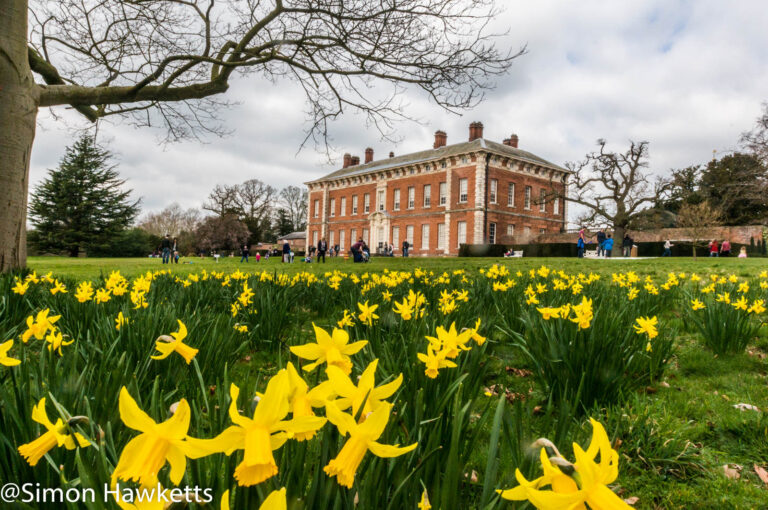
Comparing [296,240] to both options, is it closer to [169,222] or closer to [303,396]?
[169,222]

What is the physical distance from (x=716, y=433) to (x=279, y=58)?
8.50 m

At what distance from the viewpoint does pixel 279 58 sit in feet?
27.0

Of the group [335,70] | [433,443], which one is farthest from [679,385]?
[335,70]

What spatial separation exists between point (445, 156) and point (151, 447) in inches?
1440

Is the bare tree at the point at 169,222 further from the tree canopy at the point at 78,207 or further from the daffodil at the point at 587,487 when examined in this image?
the daffodil at the point at 587,487

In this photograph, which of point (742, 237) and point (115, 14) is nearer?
point (115, 14)

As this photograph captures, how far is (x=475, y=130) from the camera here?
3600 cm

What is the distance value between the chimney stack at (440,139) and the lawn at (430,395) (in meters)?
37.2

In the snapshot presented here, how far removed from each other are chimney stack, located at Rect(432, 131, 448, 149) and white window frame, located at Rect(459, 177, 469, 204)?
6481 millimetres

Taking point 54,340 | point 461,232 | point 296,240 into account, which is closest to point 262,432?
point 54,340

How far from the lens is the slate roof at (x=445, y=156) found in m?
34.5

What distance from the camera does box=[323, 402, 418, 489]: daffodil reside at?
54cm

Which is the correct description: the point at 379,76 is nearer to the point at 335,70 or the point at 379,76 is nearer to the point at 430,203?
the point at 335,70

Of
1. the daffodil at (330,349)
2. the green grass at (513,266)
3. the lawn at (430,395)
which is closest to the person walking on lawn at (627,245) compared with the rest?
the green grass at (513,266)
